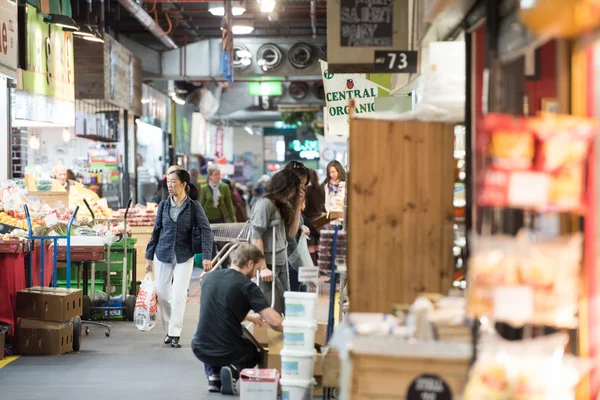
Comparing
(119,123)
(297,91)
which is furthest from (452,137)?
(297,91)

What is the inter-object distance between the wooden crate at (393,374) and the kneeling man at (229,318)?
303 centimetres

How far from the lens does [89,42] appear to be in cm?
1623

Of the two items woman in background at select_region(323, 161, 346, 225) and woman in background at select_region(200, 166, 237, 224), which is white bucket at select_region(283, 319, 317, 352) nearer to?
woman in background at select_region(323, 161, 346, 225)

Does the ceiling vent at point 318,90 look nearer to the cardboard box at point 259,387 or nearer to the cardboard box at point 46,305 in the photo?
the cardboard box at point 46,305

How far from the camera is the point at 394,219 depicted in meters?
5.21

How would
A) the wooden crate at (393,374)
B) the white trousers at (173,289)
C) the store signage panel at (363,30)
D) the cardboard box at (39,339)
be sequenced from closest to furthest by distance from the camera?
the wooden crate at (393,374) → the store signage panel at (363,30) → the cardboard box at (39,339) → the white trousers at (173,289)

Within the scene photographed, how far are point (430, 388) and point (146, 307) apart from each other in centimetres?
612

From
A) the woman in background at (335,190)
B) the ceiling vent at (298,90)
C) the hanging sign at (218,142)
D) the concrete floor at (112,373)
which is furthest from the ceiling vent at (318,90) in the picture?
the concrete floor at (112,373)

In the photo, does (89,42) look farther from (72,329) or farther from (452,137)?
(452,137)

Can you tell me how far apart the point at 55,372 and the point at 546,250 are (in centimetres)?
579

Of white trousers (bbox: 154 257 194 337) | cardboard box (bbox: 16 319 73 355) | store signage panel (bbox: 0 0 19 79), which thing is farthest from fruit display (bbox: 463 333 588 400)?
store signage panel (bbox: 0 0 19 79)

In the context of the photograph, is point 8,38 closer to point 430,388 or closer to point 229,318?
point 229,318

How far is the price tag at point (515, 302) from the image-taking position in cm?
341

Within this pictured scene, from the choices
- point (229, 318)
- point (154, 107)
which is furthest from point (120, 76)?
point (229, 318)
